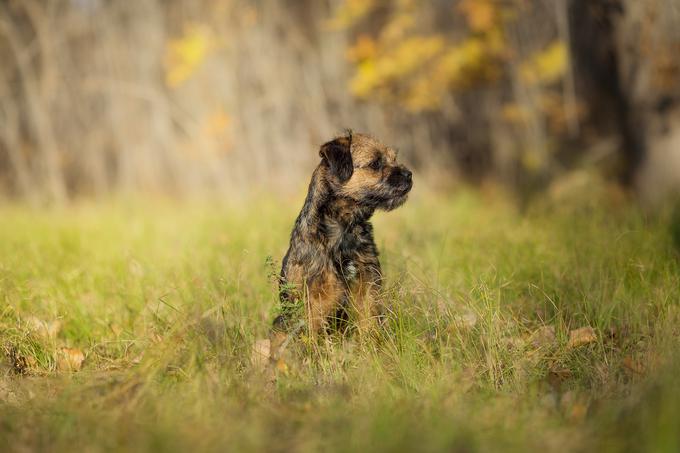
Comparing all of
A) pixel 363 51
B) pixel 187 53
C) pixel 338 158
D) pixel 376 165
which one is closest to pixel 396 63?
pixel 363 51

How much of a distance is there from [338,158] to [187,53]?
1030 centimetres

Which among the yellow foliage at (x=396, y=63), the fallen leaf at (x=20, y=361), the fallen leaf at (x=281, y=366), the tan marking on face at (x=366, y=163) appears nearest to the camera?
the fallen leaf at (x=281, y=366)

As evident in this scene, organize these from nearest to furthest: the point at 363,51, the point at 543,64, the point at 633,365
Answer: the point at 633,365 < the point at 363,51 < the point at 543,64

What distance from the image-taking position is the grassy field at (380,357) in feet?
8.13

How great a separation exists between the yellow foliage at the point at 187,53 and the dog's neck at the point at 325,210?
9.84 m

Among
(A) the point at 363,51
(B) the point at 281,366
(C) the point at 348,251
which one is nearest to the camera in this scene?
(B) the point at 281,366

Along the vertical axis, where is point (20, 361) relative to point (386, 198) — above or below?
below

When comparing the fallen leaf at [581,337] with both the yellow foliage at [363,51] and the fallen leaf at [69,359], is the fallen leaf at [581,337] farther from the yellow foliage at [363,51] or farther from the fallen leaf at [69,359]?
the yellow foliage at [363,51]

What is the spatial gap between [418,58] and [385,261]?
7327mm

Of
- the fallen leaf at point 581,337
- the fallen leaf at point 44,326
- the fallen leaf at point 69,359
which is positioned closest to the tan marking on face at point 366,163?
the fallen leaf at point 581,337

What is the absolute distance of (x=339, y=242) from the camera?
3822 millimetres

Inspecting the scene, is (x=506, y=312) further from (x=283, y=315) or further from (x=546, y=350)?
(x=283, y=315)

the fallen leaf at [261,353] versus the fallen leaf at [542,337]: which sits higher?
the fallen leaf at [261,353]

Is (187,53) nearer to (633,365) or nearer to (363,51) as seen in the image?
(363,51)
